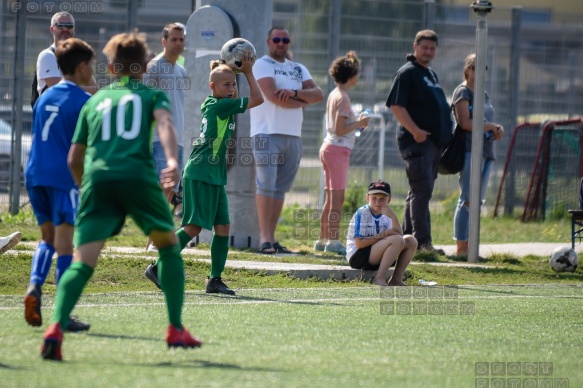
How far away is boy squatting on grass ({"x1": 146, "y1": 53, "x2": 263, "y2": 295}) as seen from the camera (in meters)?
9.30

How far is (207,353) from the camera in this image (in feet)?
21.2

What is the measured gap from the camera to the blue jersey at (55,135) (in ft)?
23.7

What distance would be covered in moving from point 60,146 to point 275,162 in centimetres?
550

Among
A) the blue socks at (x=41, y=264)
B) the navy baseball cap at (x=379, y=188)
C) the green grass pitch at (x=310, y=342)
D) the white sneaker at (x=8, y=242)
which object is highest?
the navy baseball cap at (x=379, y=188)

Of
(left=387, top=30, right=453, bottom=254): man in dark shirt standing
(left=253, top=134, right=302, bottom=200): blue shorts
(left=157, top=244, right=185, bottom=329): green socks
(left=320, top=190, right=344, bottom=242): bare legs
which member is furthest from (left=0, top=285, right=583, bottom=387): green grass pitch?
(left=320, top=190, right=344, bottom=242): bare legs

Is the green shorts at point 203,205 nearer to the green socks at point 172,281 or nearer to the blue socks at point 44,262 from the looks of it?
the blue socks at point 44,262

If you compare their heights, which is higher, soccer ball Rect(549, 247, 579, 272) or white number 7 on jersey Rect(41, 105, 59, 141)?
white number 7 on jersey Rect(41, 105, 59, 141)

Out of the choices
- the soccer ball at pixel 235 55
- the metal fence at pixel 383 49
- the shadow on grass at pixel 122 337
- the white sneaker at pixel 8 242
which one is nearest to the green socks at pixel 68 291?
the shadow on grass at pixel 122 337

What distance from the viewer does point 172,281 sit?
Answer: 6504mm

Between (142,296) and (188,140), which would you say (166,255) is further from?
(188,140)

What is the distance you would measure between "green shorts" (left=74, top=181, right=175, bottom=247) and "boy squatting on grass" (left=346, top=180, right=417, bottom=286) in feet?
15.1

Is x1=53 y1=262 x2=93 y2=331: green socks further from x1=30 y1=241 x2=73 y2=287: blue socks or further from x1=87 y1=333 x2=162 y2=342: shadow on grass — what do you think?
x1=30 y1=241 x2=73 y2=287: blue socks

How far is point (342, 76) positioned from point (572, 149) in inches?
269

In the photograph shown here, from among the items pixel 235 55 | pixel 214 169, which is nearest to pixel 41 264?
pixel 214 169
